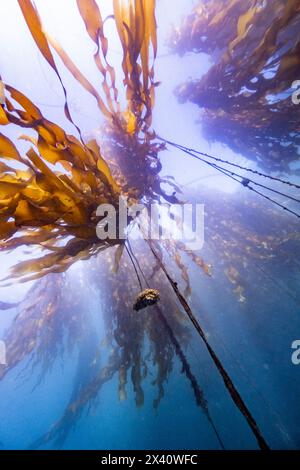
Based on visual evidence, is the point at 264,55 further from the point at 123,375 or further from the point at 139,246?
the point at 139,246

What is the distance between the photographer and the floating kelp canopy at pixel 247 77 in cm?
225

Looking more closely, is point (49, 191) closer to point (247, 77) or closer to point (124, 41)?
point (124, 41)

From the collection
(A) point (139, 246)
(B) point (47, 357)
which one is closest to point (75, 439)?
(B) point (47, 357)

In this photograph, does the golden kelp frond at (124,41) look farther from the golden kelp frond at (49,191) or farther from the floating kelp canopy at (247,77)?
the floating kelp canopy at (247,77)

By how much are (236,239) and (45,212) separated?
732 cm

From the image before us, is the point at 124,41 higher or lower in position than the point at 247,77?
lower

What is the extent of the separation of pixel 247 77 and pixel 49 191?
9.67ft

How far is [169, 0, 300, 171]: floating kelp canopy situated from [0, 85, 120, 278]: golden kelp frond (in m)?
1.91

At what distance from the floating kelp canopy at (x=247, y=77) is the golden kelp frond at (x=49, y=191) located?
1.91 metres

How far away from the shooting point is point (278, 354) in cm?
1011

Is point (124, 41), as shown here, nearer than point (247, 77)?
Yes

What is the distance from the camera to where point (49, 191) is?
1343 millimetres

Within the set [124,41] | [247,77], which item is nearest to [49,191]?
[124,41]

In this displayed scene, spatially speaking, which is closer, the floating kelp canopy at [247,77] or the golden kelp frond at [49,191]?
the golden kelp frond at [49,191]
